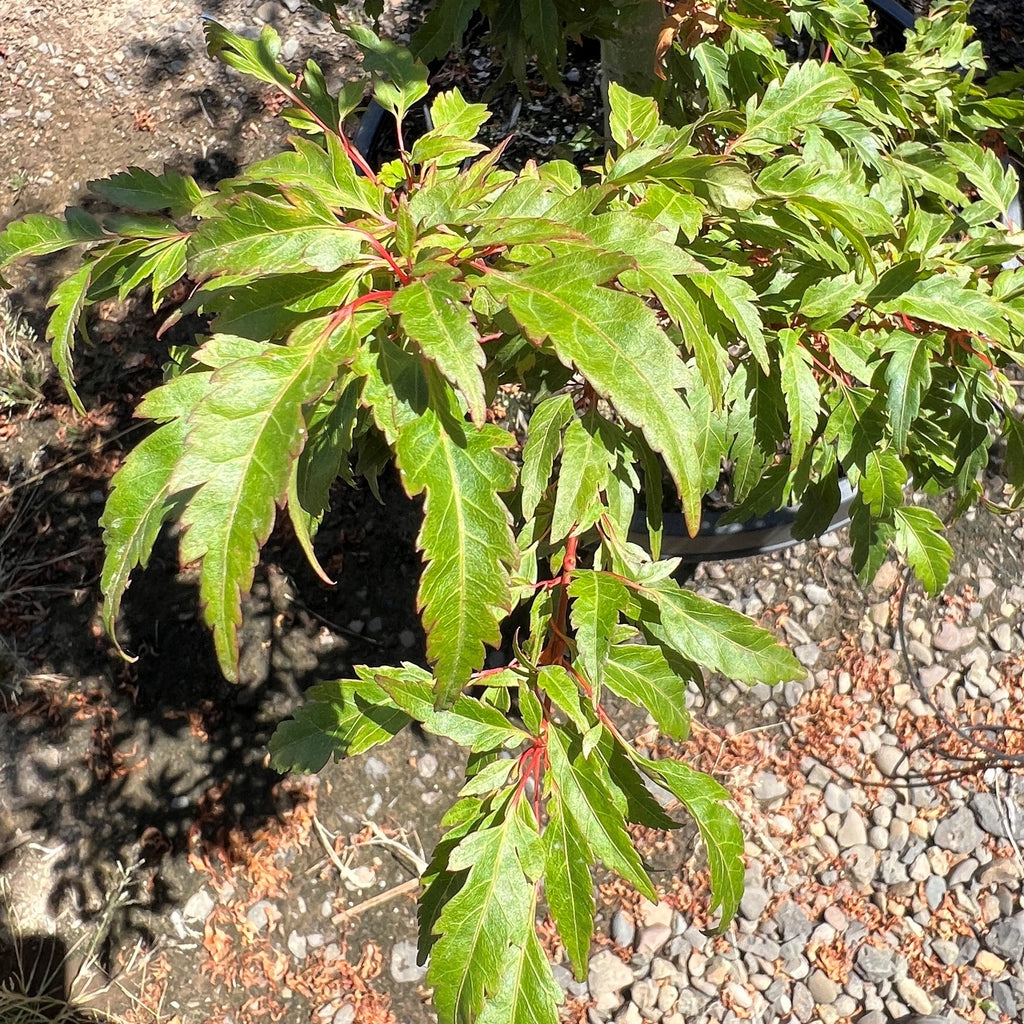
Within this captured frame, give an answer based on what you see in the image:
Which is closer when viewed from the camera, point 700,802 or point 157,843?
point 700,802

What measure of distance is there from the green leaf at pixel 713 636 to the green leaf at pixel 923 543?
46 centimetres

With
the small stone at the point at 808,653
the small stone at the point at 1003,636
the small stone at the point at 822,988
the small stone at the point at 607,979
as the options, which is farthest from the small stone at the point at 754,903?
the small stone at the point at 1003,636

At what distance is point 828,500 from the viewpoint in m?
1.51

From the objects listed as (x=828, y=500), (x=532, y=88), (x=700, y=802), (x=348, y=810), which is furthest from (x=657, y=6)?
(x=348, y=810)

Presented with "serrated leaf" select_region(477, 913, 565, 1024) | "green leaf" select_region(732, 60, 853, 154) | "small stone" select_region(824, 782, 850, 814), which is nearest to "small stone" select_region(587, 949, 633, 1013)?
"small stone" select_region(824, 782, 850, 814)

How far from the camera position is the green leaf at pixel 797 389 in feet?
3.87

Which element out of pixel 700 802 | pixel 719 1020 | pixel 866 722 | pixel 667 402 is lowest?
pixel 719 1020

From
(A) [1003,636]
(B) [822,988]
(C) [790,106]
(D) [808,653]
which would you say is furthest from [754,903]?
(C) [790,106]

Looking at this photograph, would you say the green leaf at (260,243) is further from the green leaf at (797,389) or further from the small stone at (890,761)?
the small stone at (890,761)

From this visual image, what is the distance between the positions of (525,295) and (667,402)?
0.52 ft

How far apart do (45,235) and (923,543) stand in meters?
1.40

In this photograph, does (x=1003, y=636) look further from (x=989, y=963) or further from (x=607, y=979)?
(x=607, y=979)

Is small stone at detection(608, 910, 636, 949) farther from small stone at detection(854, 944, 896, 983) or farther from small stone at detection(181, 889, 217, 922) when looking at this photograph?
small stone at detection(181, 889, 217, 922)

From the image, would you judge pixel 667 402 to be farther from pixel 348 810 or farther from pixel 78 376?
pixel 78 376
